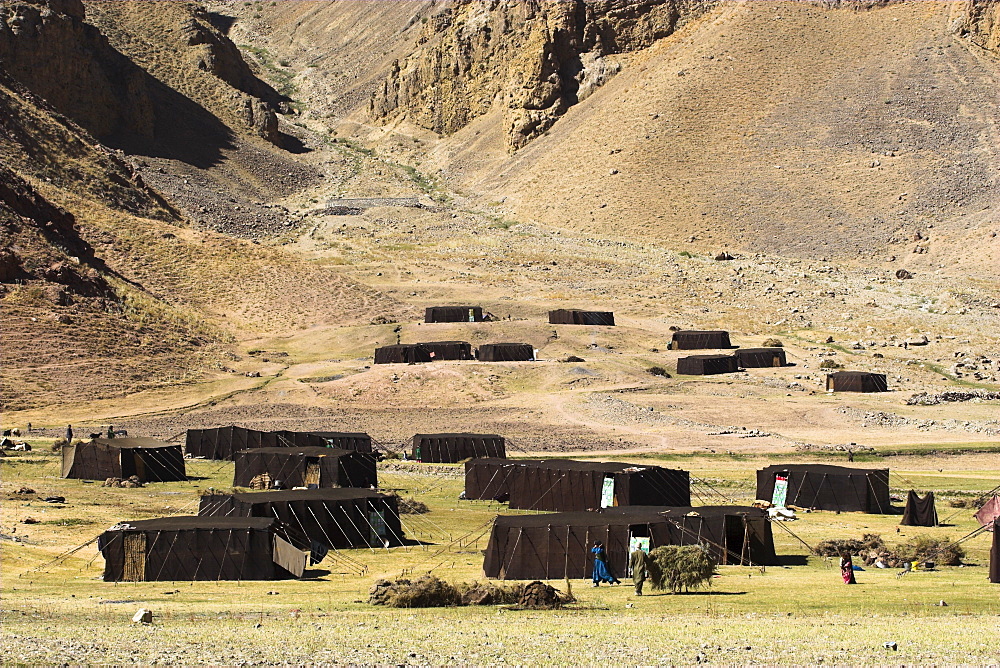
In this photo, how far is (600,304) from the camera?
86.2m

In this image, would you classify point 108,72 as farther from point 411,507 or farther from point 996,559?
point 996,559

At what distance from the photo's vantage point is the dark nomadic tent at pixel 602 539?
26844 millimetres

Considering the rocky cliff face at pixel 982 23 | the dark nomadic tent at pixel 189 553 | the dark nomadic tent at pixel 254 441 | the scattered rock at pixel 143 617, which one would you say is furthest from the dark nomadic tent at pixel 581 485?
the rocky cliff face at pixel 982 23

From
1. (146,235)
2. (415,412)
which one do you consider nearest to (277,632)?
(415,412)

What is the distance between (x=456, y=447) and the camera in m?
49.4

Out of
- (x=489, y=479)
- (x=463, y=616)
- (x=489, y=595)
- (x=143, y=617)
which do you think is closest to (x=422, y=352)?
(x=489, y=479)

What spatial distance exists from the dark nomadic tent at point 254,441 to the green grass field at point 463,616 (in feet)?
44.4

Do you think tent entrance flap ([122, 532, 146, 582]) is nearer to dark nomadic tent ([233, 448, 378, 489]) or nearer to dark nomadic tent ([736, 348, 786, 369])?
dark nomadic tent ([233, 448, 378, 489])

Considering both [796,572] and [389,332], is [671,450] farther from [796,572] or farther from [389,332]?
[389,332]

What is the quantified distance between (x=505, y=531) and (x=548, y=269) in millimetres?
69826

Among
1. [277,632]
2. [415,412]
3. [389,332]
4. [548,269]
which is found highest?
[548,269]

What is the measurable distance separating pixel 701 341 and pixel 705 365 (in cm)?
642

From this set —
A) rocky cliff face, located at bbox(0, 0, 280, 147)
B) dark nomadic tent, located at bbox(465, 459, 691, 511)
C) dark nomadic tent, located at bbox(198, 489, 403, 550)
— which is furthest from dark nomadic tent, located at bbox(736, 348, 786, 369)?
rocky cliff face, located at bbox(0, 0, 280, 147)

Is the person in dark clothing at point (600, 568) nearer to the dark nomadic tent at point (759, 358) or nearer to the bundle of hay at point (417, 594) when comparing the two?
the bundle of hay at point (417, 594)
